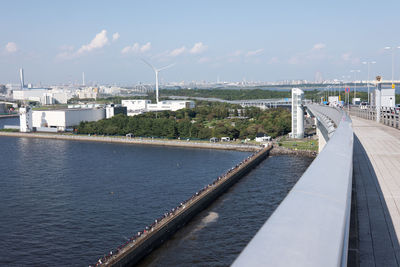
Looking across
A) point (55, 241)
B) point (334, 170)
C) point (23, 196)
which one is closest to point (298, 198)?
point (334, 170)

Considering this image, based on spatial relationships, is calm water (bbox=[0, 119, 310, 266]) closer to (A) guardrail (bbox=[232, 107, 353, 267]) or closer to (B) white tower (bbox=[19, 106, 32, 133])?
(A) guardrail (bbox=[232, 107, 353, 267])

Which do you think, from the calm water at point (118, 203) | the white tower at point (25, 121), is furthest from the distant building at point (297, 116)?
the white tower at point (25, 121)

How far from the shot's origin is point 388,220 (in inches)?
126

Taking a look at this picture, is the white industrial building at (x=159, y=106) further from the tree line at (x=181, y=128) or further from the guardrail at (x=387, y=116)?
the guardrail at (x=387, y=116)

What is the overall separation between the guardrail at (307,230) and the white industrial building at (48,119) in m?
26.2

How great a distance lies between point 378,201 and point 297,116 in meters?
17.9

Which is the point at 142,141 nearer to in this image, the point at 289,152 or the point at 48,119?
the point at 289,152

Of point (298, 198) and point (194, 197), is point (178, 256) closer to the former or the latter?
point (194, 197)

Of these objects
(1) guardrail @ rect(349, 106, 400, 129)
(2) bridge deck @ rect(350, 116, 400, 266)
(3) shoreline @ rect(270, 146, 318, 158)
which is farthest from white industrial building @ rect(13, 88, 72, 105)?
(2) bridge deck @ rect(350, 116, 400, 266)

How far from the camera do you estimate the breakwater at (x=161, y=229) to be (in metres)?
6.26

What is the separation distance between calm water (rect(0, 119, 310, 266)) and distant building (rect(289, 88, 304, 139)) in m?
4.76

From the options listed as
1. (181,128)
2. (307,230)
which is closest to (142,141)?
(181,128)

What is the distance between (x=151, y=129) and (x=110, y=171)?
9.91 meters

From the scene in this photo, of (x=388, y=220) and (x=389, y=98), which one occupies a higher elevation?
(x=389, y=98)
